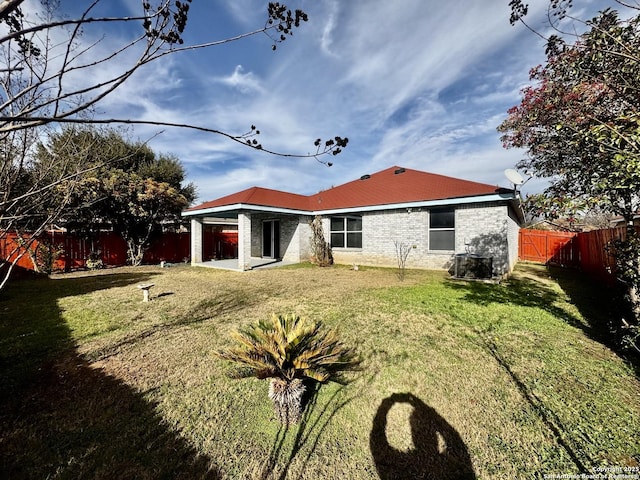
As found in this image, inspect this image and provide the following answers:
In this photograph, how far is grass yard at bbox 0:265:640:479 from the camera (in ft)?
7.18

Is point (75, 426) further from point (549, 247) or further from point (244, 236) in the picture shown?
point (549, 247)

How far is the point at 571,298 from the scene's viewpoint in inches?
282

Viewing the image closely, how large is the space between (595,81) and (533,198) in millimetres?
1714

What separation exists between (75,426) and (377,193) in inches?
551

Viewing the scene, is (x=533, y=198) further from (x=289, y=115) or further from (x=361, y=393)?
(x=289, y=115)

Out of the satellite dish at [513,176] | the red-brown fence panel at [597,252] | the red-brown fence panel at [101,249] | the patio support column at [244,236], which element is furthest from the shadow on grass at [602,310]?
the red-brown fence panel at [101,249]

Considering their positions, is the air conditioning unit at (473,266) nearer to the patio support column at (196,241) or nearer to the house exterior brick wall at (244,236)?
the house exterior brick wall at (244,236)

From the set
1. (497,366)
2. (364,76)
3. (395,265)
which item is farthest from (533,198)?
(395,265)

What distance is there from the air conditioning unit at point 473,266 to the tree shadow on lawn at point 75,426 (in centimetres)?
1002

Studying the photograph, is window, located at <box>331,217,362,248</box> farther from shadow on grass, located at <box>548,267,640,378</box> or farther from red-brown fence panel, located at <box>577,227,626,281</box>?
red-brown fence panel, located at <box>577,227,626,281</box>

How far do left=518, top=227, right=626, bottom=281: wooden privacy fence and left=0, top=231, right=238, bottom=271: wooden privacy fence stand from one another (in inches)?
754

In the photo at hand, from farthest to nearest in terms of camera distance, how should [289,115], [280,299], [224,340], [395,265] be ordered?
[395,265]
[289,115]
[280,299]
[224,340]

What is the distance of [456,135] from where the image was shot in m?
13.8

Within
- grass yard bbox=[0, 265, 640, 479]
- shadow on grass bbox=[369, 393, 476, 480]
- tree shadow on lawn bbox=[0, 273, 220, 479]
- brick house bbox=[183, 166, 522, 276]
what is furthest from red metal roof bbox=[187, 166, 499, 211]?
shadow on grass bbox=[369, 393, 476, 480]
